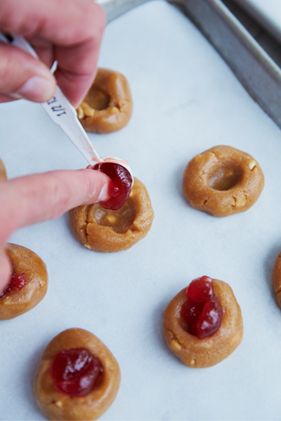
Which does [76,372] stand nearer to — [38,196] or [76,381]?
[76,381]

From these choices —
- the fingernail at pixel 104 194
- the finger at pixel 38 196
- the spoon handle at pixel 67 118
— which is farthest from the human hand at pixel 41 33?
the fingernail at pixel 104 194

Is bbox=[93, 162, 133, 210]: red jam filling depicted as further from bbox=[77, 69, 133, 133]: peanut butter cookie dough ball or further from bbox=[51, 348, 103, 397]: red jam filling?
bbox=[51, 348, 103, 397]: red jam filling

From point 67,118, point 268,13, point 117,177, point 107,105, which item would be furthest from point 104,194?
point 268,13

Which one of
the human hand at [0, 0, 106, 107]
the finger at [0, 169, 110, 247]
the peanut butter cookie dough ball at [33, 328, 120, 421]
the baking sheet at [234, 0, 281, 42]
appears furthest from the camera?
the baking sheet at [234, 0, 281, 42]

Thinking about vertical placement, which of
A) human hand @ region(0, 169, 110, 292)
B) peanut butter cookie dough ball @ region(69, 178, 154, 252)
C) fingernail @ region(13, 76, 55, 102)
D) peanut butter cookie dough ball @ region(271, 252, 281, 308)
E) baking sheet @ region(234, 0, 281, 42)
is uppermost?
baking sheet @ region(234, 0, 281, 42)

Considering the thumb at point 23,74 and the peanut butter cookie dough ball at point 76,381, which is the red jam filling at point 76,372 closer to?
the peanut butter cookie dough ball at point 76,381

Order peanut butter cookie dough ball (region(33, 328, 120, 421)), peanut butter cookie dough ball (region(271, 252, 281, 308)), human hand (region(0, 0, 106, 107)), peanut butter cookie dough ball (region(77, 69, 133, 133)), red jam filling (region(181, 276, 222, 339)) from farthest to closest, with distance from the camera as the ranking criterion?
peanut butter cookie dough ball (region(77, 69, 133, 133)) < peanut butter cookie dough ball (region(271, 252, 281, 308)) < red jam filling (region(181, 276, 222, 339)) < peanut butter cookie dough ball (region(33, 328, 120, 421)) < human hand (region(0, 0, 106, 107))

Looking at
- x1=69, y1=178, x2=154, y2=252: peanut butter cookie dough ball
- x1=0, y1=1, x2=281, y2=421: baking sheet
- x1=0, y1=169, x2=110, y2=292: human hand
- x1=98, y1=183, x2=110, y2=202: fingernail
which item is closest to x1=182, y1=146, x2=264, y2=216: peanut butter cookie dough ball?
x1=0, y1=1, x2=281, y2=421: baking sheet

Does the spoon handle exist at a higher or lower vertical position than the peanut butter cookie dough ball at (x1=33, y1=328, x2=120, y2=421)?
higher
